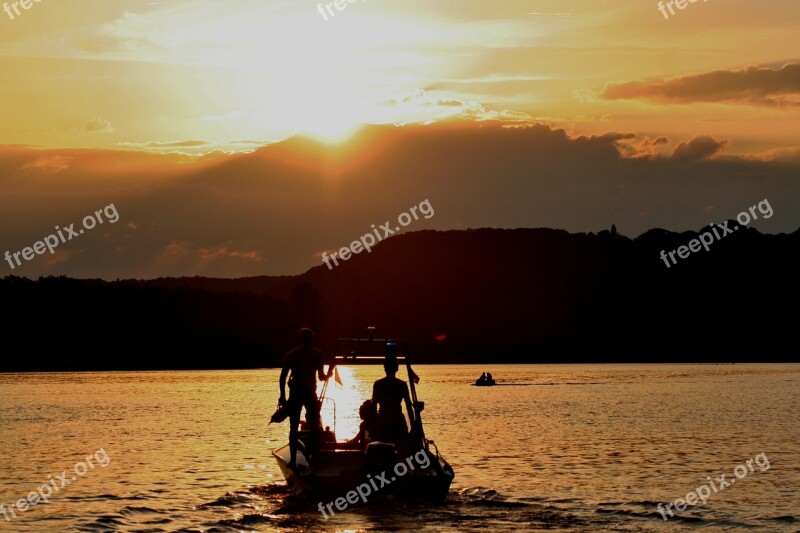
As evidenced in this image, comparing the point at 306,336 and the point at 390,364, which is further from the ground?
the point at 306,336

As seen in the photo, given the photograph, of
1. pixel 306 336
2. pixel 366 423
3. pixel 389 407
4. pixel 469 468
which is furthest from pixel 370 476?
pixel 469 468

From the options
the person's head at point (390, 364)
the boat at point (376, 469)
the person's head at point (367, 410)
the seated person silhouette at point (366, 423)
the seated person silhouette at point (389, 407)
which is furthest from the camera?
the person's head at point (367, 410)

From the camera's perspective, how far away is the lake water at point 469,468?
26.4 m

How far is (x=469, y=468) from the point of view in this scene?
3794 centimetres

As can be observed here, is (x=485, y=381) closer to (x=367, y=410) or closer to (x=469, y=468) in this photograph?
(x=469, y=468)

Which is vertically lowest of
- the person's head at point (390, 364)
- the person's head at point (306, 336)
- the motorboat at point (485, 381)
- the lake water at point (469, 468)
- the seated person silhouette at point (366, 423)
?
the lake water at point (469, 468)

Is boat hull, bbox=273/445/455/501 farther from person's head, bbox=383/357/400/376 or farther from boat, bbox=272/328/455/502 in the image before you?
person's head, bbox=383/357/400/376

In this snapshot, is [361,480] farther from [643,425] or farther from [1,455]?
[643,425]

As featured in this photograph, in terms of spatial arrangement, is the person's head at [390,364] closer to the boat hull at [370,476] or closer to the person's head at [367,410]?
the person's head at [367,410]

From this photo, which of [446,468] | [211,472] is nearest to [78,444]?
[211,472]

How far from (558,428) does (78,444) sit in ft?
79.5

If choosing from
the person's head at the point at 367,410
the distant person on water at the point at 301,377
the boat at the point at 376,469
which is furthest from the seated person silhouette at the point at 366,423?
the distant person on water at the point at 301,377

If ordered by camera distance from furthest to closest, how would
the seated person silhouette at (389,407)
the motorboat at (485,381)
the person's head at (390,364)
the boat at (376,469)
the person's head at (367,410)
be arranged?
the motorboat at (485,381) → the person's head at (367,410) → the seated person silhouette at (389,407) → the person's head at (390,364) → the boat at (376,469)

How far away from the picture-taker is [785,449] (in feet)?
149
